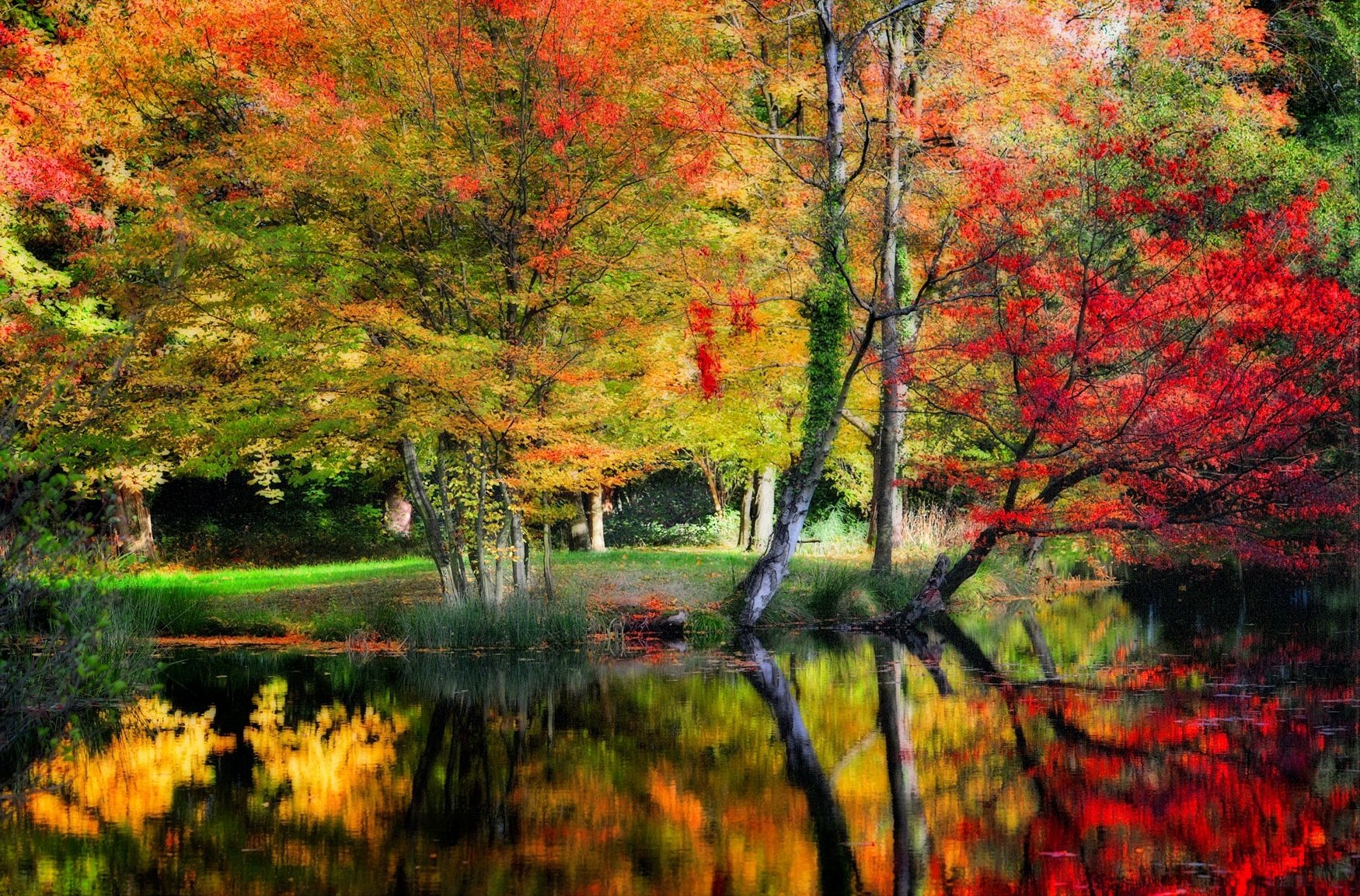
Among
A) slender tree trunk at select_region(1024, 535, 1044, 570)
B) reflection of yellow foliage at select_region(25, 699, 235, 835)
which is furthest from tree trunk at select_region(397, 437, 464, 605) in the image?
slender tree trunk at select_region(1024, 535, 1044, 570)

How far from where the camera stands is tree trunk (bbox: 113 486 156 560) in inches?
910

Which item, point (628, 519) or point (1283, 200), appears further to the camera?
point (628, 519)

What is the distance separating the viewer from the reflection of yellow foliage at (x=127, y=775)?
273 inches

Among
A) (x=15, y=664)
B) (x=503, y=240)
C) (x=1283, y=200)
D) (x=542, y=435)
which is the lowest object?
(x=15, y=664)

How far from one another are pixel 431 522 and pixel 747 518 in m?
11.0

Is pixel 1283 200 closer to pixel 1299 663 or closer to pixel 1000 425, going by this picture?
pixel 1000 425

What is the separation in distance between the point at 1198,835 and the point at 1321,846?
523 millimetres

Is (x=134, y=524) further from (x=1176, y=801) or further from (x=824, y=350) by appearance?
(x=1176, y=801)

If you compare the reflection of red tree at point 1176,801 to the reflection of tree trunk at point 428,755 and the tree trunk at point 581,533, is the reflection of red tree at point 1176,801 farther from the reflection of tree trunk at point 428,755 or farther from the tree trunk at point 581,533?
the tree trunk at point 581,533

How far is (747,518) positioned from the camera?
25.1 m

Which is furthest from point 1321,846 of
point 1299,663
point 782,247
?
point 782,247

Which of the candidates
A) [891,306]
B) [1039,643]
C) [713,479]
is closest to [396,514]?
[713,479]

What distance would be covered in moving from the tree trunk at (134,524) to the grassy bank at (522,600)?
3.58 meters

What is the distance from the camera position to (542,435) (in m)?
13.8
